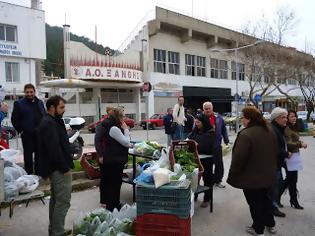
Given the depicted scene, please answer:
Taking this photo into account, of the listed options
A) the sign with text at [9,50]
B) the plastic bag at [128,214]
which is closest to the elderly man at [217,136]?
the plastic bag at [128,214]

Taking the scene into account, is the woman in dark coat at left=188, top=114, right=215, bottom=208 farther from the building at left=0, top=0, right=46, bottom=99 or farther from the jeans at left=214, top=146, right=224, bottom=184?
the building at left=0, top=0, right=46, bottom=99

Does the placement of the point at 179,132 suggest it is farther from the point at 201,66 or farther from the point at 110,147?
the point at 201,66

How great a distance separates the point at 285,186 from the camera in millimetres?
6645

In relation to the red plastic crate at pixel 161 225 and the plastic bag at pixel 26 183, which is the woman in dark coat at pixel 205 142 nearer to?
the red plastic crate at pixel 161 225

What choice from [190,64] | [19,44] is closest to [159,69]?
[190,64]

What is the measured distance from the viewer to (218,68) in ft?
157

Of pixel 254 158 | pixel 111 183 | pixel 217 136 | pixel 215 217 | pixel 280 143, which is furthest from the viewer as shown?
pixel 217 136

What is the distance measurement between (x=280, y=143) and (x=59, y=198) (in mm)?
3231

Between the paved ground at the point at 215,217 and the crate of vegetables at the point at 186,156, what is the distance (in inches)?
31.4

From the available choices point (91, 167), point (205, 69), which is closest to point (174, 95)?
point (205, 69)

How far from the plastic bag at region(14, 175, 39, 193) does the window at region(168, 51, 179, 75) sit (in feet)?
117

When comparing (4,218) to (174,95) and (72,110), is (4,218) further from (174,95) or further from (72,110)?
(174,95)

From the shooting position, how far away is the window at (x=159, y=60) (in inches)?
1544

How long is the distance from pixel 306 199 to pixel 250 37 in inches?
1252
